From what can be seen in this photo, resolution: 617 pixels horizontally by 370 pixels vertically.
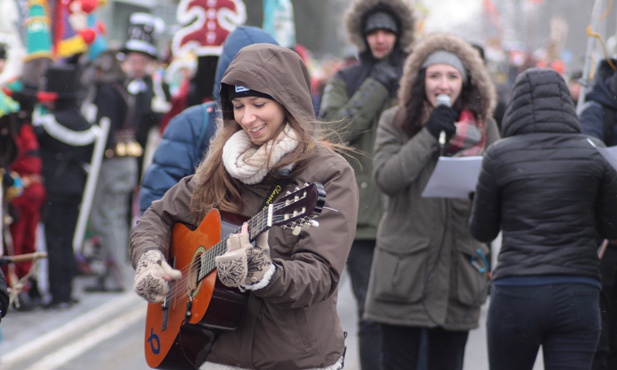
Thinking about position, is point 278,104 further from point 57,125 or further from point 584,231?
point 57,125

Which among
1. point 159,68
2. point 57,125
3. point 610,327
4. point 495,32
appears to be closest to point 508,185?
point 610,327

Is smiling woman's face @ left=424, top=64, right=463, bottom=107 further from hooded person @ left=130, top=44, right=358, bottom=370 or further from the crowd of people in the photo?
hooded person @ left=130, top=44, right=358, bottom=370

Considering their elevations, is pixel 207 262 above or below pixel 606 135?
below

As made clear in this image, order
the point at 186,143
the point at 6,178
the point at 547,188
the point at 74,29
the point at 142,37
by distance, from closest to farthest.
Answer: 1. the point at 547,188
2. the point at 186,143
3. the point at 6,178
4. the point at 74,29
5. the point at 142,37

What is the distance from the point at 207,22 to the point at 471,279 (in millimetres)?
2296

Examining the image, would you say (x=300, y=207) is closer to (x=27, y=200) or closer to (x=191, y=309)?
(x=191, y=309)

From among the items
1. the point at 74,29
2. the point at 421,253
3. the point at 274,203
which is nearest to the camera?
the point at 274,203

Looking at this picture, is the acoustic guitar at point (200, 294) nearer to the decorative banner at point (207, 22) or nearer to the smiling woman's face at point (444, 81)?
the smiling woman's face at point (444, 81)

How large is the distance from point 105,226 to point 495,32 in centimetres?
3600

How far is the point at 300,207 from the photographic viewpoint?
116 inches

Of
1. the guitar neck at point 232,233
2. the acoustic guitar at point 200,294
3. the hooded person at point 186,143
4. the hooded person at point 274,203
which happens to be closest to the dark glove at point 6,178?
the hooded person at point 186,143

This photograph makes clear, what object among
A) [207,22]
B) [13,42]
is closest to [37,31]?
[13,42]

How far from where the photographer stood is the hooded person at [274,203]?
3264mm

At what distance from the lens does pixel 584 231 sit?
4.49 meters
